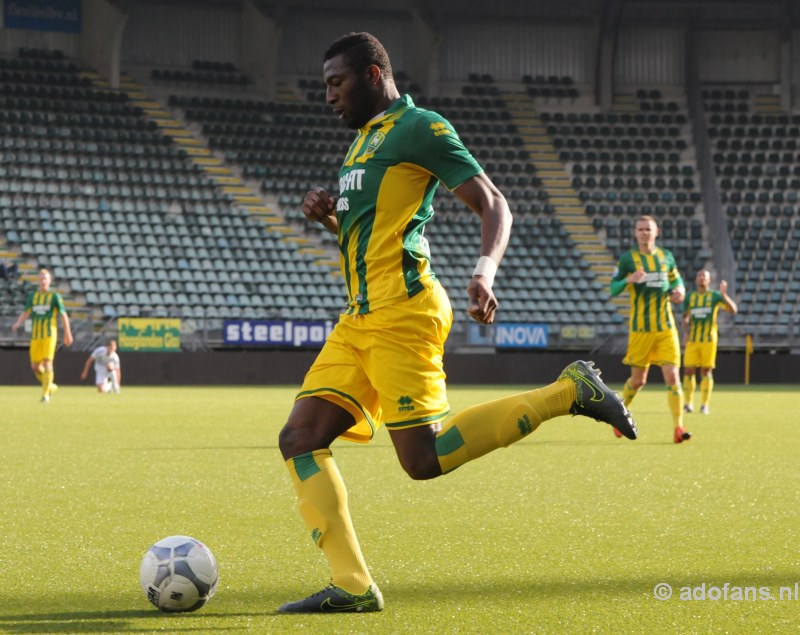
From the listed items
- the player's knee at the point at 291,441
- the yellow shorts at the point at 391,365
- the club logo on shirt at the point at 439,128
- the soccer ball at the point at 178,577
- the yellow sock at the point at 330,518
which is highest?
the club logo on shirt at the point at 439,128

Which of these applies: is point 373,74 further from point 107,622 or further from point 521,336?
point 521,336

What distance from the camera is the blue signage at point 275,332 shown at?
2722 cm

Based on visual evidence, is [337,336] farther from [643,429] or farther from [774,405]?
[774,405]

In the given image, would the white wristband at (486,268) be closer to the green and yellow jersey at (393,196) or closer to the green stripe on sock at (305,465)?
the green and yellow jersey at (393,196)

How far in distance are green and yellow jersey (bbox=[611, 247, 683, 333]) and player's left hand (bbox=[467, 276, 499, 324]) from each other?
8051mm

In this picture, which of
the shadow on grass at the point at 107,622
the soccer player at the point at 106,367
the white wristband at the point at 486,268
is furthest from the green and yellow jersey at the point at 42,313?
the white wristband at the point at 486,268

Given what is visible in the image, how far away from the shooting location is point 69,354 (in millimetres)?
26125

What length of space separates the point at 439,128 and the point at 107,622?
197 cm

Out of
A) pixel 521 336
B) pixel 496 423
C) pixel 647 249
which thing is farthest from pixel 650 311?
pixel 521 336

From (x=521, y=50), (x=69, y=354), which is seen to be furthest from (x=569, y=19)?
(x=69, y=354)

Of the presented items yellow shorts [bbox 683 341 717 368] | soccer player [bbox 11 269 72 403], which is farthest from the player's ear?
soccer player [bbox 11 269 72 403]

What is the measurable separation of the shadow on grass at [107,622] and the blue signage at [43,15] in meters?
32.5

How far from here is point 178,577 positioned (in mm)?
4062

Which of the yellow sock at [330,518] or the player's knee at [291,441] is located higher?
the player's knee at [291,441]
